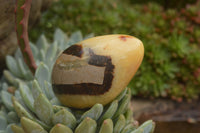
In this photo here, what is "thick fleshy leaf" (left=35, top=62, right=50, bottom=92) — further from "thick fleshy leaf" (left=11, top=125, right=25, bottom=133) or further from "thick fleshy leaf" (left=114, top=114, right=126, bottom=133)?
"thick fleshy leaf" (left=114, top=114, right=126, bottom=133)

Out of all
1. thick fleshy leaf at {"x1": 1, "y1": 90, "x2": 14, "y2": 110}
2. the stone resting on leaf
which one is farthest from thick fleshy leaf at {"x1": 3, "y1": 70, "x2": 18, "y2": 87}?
the stone resting on leaf

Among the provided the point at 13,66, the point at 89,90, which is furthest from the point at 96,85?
the point at 13,66

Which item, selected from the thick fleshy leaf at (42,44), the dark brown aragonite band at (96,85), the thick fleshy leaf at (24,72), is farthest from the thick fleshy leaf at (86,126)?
the thick fleshy leaf at (42,44)

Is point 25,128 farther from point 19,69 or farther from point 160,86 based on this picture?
point 160,86

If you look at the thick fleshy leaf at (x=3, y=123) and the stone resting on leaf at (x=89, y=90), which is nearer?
the stone resting on leaf at (x=89, y=90)

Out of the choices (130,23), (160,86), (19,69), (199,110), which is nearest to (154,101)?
(160,86)

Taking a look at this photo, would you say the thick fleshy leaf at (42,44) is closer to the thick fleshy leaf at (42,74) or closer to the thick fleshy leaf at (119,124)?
the thick fleshy leaf at (42,74)

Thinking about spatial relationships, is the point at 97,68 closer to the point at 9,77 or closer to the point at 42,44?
the point at 9,77
